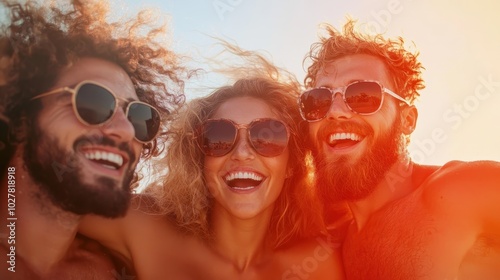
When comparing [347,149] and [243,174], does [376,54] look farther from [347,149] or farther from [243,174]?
[243,174]

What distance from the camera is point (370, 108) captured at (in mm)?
4172

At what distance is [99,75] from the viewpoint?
141 inches

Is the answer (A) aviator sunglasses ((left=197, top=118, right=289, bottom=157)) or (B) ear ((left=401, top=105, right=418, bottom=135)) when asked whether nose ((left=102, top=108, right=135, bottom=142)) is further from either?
(B) ear ((left=401, top=105, right=418, bottom=135))

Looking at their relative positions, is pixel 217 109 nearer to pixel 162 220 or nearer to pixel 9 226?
pixel 162 220

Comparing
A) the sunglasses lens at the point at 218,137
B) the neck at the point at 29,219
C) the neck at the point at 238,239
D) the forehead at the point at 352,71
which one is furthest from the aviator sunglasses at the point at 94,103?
the forehead at the point at 352,71

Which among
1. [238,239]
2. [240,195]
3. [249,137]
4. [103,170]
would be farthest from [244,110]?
[103,170]

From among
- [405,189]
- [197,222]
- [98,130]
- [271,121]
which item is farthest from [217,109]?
[405,189]

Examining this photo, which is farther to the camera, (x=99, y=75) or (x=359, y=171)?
(x=359, y=171)

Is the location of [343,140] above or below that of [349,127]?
below

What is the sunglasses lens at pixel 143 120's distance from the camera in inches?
143

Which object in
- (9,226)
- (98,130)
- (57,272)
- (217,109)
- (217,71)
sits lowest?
(57,272)

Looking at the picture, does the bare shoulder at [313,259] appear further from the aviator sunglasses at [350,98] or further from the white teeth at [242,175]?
Answer: the aviator sunglasses at [350,98]

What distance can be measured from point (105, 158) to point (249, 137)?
3.99ft

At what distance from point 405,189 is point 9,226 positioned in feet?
10.1
